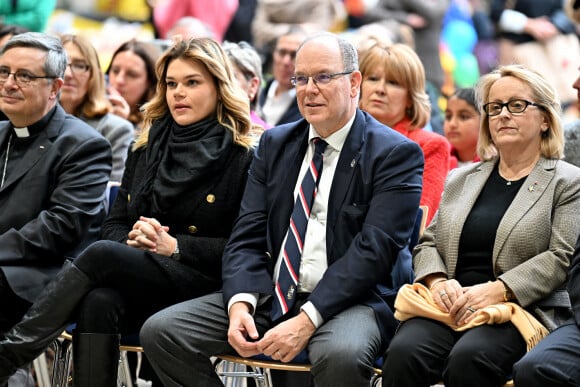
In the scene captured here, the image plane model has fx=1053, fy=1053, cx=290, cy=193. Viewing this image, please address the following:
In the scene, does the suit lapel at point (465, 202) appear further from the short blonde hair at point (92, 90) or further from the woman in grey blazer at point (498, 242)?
the short blonde hair at point (92, 90)

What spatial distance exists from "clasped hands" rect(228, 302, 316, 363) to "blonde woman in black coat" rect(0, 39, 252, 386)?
47 cm

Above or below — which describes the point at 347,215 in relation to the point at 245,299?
above

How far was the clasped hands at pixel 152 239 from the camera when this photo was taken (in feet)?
14.0

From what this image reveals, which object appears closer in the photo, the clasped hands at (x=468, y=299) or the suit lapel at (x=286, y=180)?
the clasped hands at (x=468, y=299)

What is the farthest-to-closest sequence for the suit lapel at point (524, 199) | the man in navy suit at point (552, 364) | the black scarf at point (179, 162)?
the black scarf at point (179, 162) → the suit lapel at point (524, 199) → the man in navy suit at point (552, 364)

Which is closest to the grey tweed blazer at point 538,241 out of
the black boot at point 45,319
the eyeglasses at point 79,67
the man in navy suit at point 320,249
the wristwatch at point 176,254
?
the man in navy suit at point 320,249

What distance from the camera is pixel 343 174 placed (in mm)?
4047

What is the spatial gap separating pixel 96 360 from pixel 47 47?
163 centimetres

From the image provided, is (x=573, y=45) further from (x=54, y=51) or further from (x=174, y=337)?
(x=174, y=337)

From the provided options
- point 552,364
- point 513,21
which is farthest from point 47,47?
point 513,21

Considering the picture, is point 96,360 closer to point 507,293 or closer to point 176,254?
point 176,254

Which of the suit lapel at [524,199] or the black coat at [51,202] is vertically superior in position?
the suit lapel at [524,199]

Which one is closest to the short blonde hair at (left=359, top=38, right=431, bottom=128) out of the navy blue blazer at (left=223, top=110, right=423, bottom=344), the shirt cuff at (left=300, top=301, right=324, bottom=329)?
the navy blue blazer at (left=223, top=110, right=423, bottom=344)

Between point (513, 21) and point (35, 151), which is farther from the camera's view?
point (513, 21)
